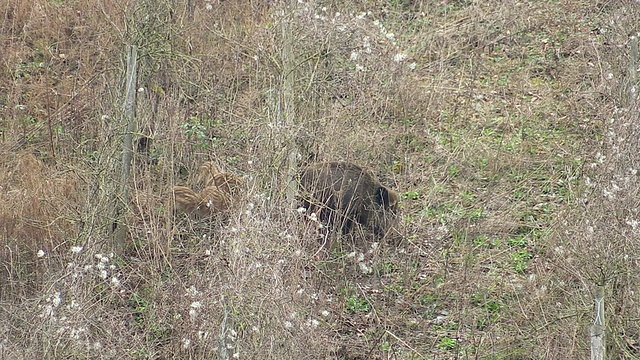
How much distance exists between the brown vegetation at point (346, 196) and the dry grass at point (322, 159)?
0.85 ft

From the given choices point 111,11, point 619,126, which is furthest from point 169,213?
point 111,11

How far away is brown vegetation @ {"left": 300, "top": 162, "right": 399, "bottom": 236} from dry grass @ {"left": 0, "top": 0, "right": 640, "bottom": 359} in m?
0.26

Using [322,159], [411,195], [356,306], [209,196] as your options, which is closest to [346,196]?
[322,159]

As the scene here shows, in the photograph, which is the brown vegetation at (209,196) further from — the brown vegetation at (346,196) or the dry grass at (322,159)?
the brown vegetation at (346,196)

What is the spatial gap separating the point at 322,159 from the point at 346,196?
0.59 meters

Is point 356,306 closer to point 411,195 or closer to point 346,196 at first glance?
point 346,196

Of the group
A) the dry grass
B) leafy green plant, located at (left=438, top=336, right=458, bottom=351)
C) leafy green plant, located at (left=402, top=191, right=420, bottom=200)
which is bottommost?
leafy green plant, located at (left=438, top=336, right=458, bottom=351)

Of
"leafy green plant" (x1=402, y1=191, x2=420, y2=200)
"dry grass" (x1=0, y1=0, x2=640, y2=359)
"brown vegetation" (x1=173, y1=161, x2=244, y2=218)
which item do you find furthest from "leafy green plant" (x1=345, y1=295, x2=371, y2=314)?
"leafy green plant" (x1=402, y1=191, x2=420, y2=200)

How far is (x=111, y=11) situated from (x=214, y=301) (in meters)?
7.98

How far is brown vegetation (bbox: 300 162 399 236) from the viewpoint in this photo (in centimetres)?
901

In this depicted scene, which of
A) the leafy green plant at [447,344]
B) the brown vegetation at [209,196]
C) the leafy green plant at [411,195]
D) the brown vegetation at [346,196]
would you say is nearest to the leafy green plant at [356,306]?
the brown vegetation at [346,196]

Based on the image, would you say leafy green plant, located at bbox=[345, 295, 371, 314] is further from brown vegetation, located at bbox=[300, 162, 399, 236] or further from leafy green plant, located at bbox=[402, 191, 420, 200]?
leafy green plant, located at bbox=[402, 191, 420, 200]

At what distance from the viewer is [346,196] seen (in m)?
9.23

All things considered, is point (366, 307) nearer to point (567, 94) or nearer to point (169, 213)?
point (169, 213)
